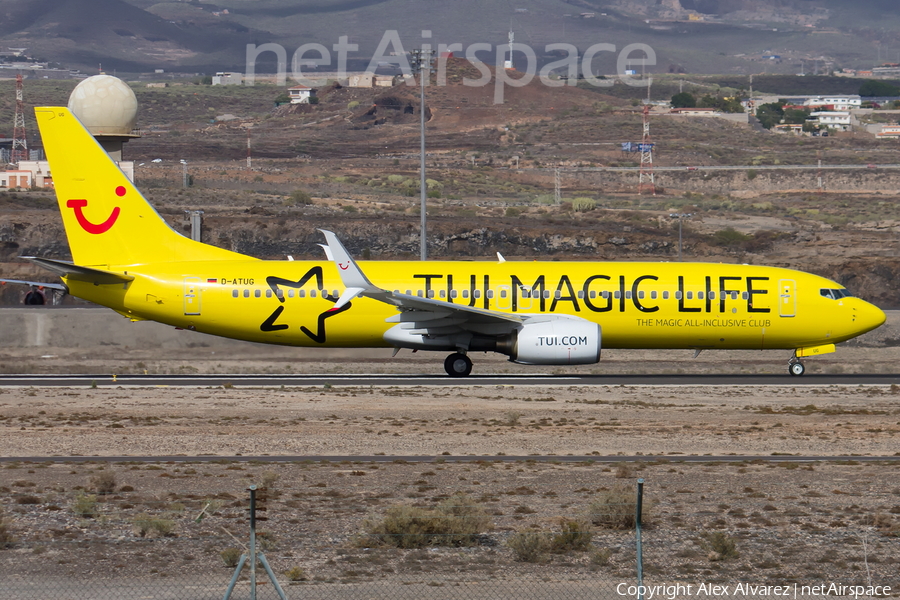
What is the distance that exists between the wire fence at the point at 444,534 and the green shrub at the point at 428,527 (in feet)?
0.11

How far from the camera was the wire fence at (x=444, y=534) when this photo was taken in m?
15.0

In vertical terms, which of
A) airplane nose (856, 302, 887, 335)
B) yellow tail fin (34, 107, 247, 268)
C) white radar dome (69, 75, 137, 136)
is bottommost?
airplane nose (856, 302, 887, 335)

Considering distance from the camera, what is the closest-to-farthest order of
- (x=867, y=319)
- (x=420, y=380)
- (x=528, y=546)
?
(x=528, y=546), (x=420, y=380), (x=867, y=319)

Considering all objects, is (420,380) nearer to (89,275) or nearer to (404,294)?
(404,294)

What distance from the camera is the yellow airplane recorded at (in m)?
38.6

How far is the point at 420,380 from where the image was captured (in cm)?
3822

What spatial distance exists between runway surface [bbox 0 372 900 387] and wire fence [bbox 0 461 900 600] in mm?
15046

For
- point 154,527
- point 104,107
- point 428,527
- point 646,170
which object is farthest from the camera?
point 646,170

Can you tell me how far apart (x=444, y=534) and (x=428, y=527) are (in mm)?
253

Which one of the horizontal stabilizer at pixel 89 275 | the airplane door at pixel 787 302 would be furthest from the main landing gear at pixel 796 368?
the horizontal stabilizer at pixel 89 275

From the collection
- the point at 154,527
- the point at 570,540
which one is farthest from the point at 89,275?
the point at 570,540

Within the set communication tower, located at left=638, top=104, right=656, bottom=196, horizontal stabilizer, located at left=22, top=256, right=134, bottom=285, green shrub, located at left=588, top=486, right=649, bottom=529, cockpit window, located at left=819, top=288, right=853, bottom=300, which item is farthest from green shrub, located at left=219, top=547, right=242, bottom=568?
communication tower, located at left=638, top=104, right=656, bottom=196

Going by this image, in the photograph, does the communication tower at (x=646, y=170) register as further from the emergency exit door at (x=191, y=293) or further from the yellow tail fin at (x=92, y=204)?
the emergency exit door at (x=191, y=293)

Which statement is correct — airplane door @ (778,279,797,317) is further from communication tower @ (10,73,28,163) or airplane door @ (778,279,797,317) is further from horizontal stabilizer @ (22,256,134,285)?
communication tower @ (10,73,28,163)
